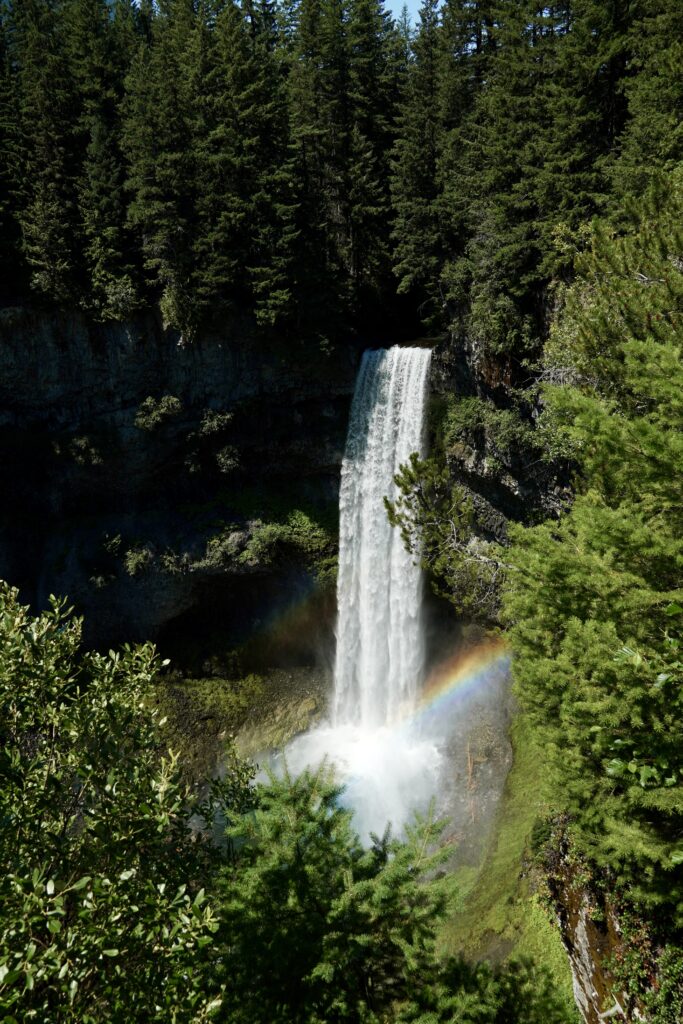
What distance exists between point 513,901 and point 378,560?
12172 millimetres

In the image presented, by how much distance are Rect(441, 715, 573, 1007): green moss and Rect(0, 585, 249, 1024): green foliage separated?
21.9ft

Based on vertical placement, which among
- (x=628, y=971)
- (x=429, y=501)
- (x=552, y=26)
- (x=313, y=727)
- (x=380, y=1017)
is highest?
(x=552, y=26)

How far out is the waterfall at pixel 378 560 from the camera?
72.4ft

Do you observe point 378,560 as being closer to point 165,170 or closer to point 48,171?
point 165,170

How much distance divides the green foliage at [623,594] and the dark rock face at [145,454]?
1509 centimetres

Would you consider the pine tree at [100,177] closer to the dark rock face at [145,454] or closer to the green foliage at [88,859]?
the dark rock face at [145,454]

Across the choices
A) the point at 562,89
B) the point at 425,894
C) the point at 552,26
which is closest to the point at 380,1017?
the point at 425,894

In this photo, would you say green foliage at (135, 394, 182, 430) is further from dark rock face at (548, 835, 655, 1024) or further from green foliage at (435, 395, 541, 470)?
dark rock face at (548, 835, 655, 1024)

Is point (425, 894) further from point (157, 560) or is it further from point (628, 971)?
point (157, 560)

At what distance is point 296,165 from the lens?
24.1 m

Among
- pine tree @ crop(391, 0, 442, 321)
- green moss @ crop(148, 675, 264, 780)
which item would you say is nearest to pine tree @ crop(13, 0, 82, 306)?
pine tree @ crop(391, 0, 442, 321)

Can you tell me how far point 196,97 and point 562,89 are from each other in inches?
526

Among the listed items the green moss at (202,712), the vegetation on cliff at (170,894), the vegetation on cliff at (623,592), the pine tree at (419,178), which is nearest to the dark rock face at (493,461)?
the pine tree at (419,178)

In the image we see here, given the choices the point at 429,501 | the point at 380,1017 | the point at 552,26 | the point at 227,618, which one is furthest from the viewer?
the point at 227,618
